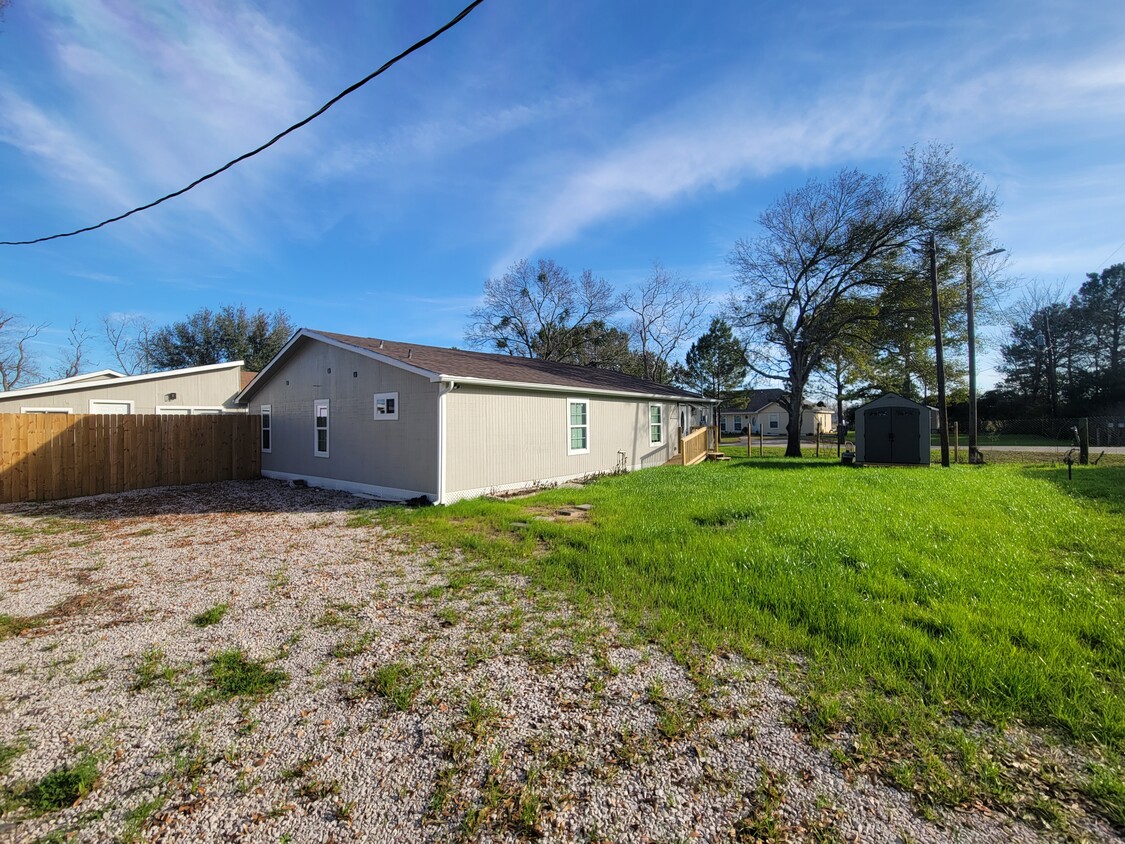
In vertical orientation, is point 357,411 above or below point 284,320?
below

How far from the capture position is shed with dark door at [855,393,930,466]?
14836mm

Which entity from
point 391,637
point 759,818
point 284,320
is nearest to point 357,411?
point 391,637

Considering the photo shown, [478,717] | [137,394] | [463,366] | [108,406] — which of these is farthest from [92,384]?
[478,717]

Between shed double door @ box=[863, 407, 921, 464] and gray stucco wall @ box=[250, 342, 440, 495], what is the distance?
47.2 ft

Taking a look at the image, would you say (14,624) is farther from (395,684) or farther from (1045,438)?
(1045,438)

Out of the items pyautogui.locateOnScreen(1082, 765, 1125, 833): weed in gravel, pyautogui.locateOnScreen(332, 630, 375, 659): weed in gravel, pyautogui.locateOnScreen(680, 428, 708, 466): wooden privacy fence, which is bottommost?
pyautogui.locateOnScreen(332, 630, 375, 659): weed in gravel

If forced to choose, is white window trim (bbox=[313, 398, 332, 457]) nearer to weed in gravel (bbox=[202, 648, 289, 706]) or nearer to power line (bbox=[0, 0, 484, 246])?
power line (bbox=[0, 0, 484, 246])

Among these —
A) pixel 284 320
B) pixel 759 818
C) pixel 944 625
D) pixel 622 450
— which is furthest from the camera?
pixel 284 320

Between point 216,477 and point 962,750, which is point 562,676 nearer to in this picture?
point 962,750

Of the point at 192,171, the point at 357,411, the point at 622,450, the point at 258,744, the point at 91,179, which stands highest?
the point at 91,179

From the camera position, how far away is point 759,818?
1956 millimetres

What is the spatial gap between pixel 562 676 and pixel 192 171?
7.22 m

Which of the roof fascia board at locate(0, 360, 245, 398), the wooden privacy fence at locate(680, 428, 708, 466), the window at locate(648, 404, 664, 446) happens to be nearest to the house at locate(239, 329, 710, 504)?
the window at locate(648, 404, 664, 446)

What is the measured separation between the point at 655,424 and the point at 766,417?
3329 cm
